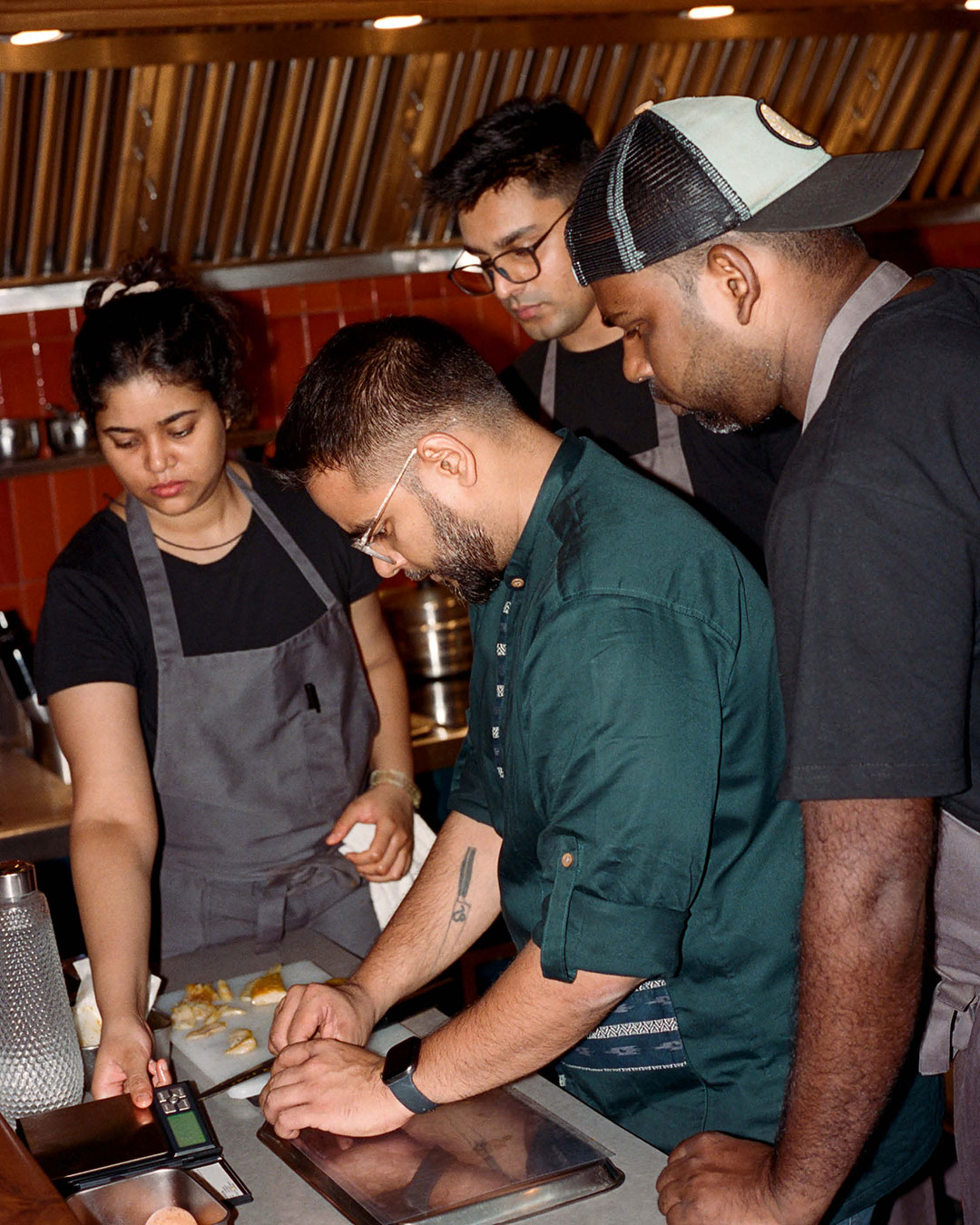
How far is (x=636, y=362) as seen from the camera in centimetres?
138

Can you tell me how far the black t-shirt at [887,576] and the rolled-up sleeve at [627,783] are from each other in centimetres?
13

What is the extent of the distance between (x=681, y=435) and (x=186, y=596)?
933 millimetres

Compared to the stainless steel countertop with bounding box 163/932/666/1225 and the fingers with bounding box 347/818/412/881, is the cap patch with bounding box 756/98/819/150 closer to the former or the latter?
the stainless steel countertop with bounding box 163/932/666/1225

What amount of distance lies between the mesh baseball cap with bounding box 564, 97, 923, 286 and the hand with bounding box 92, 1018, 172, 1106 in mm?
965

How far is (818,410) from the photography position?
1157 millimetres

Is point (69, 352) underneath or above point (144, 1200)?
underneath

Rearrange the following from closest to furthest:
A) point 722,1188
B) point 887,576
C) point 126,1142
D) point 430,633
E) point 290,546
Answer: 1. point 887,576
2. point 722,1188
3. point 126,1142
4. point 290,546
5. point 430,633

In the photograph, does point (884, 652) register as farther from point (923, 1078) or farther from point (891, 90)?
point (891, 90)

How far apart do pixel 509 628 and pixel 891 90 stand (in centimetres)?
324

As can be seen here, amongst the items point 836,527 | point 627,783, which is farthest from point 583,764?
point 836,527

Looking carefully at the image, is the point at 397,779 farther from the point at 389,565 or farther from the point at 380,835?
the point at 389,565

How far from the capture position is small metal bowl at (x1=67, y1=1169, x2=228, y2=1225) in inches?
48.3

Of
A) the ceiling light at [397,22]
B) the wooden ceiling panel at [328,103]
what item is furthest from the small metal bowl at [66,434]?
the ceiling light at [397,22]

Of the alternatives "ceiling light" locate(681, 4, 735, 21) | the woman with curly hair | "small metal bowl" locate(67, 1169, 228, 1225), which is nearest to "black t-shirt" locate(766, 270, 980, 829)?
"small metal bowl" locate(67, 1169, 228, 1225)
